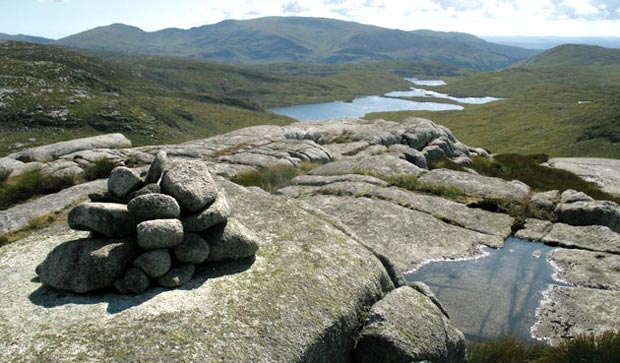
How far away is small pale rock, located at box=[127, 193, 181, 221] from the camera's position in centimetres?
968

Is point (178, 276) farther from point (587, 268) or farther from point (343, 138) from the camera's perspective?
point (343, 138)

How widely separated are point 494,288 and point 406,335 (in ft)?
25.3

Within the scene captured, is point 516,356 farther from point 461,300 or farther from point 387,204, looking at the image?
point 387,204

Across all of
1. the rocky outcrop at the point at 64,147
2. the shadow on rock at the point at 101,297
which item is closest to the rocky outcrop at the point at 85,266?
the shadow on rock at the point at 101,297

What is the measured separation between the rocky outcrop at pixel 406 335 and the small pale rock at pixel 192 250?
14.0ft

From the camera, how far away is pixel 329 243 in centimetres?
1219

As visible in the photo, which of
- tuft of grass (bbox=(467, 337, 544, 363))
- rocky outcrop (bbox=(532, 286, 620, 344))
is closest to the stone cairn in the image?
tuft of grass (bbox=(467, 337, 544, 363))

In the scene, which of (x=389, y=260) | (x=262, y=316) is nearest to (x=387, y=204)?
(x=389, y=260)

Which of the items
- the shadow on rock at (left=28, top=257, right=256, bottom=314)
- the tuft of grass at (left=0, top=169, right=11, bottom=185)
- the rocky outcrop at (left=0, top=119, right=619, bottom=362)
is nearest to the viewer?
the rocky outcrop at (left=0, top=119, right=619, bottom=362)

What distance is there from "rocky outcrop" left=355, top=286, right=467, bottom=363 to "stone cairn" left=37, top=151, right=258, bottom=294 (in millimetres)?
3642

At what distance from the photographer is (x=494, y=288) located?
15469mm

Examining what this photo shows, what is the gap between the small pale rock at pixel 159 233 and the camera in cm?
919

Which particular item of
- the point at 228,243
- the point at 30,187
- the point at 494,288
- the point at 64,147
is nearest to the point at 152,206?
the point at 228,243

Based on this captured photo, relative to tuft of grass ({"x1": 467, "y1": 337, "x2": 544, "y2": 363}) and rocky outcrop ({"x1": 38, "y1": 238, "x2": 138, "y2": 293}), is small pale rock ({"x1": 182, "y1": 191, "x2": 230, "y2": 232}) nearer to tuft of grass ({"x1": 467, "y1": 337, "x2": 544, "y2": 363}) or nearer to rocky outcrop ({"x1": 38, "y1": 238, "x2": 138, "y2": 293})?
rocky outcrop ({"x1": 38, "y1": 238, "x2": 138, "y2": 293})
